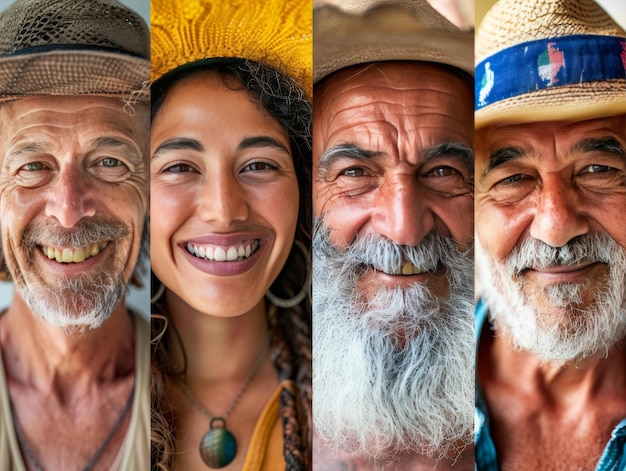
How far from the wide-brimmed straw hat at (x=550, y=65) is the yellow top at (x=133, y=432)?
1.56 m

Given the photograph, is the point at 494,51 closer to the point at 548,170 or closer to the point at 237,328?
the point at 548,170

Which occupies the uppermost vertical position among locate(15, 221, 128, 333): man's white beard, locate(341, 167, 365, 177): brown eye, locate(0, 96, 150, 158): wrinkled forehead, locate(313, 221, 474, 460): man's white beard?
locate(0, 96, 150, 158): wrinkled forehead

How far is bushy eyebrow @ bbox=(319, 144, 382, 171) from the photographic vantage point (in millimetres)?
2877

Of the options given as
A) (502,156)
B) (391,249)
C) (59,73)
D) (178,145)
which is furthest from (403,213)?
(59,73)

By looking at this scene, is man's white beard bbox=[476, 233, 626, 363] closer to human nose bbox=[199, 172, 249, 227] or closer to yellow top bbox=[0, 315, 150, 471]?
human nose bbox=[199, 172, 249, 227]

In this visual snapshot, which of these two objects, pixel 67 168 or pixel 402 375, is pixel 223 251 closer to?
pixel 67 168

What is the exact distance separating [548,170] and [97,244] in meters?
1.64

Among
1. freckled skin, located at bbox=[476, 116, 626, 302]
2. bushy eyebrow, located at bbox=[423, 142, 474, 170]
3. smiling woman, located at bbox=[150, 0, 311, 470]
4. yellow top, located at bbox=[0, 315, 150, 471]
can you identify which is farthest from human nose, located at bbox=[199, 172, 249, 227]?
freckled skin, located at bbox=[476, 116, 626, 302]

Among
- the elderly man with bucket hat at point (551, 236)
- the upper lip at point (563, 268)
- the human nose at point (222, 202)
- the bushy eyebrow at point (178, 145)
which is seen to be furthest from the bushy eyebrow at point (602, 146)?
the bushy eyebrow at point (178, 145)

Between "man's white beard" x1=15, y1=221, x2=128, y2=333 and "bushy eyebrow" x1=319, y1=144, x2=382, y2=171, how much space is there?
0.76 metres

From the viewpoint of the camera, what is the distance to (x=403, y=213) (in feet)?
9.34

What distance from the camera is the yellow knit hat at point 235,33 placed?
114 inches

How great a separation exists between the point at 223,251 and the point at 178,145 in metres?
0.41

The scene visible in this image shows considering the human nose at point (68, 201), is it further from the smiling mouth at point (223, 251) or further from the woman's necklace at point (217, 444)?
the woman's necklace at point (217, 444)
